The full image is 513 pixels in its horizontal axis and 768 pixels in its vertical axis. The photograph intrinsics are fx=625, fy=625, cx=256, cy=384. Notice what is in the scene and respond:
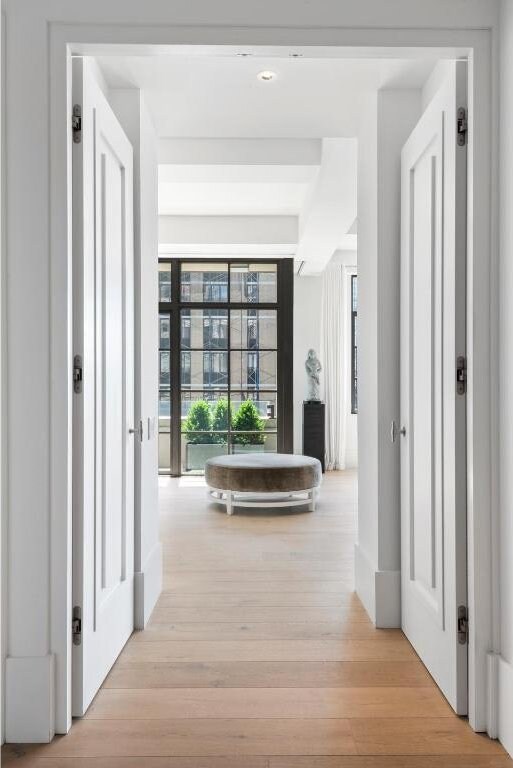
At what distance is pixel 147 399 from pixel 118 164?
1080 mm

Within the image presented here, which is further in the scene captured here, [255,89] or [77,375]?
[255,89]

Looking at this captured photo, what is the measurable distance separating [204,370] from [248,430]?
96 cm

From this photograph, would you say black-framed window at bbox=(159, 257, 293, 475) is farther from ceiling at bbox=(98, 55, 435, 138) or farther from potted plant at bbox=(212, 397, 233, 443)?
ceiling at bbox=(98, 55, 435, 138)

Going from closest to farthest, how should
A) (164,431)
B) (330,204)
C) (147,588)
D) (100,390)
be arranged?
(100,390) < (147,588) < (330,204) < (164,431)

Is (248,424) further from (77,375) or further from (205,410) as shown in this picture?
(77,375)

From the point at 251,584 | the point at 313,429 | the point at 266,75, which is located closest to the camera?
the point at 266,75

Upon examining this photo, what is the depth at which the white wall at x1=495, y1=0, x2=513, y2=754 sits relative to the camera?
74.2 inches

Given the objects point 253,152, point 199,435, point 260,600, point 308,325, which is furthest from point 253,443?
point 260,600

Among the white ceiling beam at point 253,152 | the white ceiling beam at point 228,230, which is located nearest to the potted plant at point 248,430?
the white ceiling beam at point 228,230

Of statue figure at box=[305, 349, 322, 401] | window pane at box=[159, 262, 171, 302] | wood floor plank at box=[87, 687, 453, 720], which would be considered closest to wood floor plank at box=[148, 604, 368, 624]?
wood floor plank at box=[87, 687, 453, 720]

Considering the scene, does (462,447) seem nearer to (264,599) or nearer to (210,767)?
(210,767)

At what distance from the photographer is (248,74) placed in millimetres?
2994

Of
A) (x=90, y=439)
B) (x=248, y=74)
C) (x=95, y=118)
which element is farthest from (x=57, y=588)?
(x=248, y=74)

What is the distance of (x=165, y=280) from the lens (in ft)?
26.2
